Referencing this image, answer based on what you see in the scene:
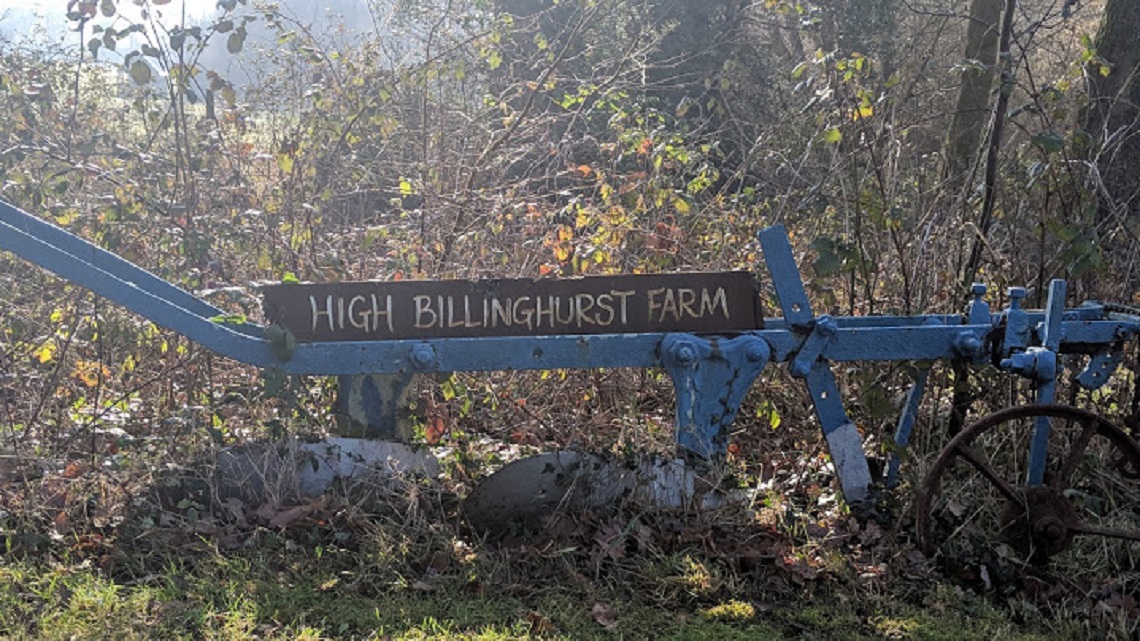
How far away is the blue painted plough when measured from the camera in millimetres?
3982

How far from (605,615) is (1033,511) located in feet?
5.60

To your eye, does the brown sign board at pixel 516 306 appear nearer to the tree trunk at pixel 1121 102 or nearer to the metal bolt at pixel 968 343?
the metal bolt at pixel 968 343

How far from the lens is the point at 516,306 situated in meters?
4.14

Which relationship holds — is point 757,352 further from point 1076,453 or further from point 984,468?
point 1076,453

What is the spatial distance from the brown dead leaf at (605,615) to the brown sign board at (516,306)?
1077mm

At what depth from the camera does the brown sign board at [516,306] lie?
13.5 ft

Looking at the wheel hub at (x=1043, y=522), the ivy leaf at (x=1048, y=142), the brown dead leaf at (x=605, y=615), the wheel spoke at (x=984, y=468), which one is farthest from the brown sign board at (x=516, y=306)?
the ivy leaf at (x=1048, y=142)

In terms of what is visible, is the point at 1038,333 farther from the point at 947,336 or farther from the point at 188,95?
the point at 188,95

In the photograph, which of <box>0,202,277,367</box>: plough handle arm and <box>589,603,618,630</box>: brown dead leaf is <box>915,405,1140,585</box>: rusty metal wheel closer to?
<box>589,603,618,630</box>: brown dead leaf

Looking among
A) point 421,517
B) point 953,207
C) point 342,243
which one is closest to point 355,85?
point 342,243

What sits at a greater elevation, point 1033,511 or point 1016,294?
point 1016,294

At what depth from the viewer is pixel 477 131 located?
671cm

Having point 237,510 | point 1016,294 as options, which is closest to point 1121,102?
point 1016,294

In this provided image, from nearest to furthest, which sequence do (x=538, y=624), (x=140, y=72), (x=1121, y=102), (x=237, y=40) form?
(x=538, y=624) < (x=140, y=72) < (x=237, y=40) < (x=1121, y=102)
